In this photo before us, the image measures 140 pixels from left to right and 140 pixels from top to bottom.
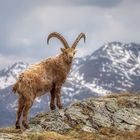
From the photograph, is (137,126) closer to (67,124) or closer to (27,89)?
(67,124)

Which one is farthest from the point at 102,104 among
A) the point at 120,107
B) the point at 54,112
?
the point at 54,112

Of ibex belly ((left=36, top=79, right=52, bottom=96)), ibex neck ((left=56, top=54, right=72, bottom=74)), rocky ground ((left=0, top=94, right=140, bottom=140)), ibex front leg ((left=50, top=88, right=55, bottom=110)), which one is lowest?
rocky ground ((left=0, top=94, right=140, bottom=140))

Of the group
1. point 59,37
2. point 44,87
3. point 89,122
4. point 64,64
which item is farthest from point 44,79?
point 89,122

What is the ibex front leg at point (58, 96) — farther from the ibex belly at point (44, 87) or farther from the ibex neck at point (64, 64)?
the ibex neck at point (64, 64)

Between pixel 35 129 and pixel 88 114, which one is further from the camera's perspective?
pixel 88 114

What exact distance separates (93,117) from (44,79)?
3.83 meters

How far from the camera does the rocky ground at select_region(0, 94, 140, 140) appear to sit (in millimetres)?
28016

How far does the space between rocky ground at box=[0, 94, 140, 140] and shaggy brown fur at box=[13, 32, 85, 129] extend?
117 cm

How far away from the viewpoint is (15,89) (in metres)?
29.4

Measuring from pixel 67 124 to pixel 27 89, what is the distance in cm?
326

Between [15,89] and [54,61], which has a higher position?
[54,61]

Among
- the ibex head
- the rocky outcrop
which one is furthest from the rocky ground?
the ibex head

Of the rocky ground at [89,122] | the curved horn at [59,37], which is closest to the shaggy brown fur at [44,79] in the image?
the curved horn at [59,37]

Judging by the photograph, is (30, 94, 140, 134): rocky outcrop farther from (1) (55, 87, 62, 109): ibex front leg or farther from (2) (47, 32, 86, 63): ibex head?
(2) (47, 32, 86, 63): ibex head
